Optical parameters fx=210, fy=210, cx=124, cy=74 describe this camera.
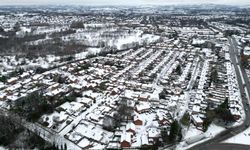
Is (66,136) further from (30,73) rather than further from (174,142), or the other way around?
(30,73)

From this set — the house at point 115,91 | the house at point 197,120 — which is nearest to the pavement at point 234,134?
the house at point 197,120

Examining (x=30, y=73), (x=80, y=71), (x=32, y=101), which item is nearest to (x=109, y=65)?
(x=80, y=71)

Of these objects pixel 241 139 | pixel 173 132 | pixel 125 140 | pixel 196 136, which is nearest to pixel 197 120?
pixel 196 136

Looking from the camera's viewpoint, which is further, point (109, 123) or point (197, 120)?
point (197, 120)

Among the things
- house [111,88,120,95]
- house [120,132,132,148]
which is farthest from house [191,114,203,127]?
house [111,88,120,95]

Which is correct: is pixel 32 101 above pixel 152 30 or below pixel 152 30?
below

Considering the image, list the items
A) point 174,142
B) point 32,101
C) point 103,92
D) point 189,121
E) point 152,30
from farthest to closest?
point 152,30
point 103,92
point 32,101
point 189,121
point 174,142

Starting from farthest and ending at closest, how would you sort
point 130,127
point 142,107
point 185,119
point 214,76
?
point 214,76, point 142,107, point 185,119, point 130,127

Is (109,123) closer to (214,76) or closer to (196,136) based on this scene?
(196,136)

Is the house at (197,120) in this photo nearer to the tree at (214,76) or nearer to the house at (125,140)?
the house at (125,140)

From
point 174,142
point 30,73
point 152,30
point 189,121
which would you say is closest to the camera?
point 174,142

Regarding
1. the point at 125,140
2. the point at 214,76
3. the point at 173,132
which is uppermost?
the point at 214,76
